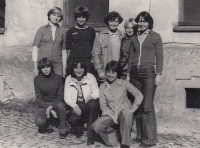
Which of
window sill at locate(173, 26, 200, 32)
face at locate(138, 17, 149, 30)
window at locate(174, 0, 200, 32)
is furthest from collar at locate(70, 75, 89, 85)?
window at locate(174, 0, 200, 32)

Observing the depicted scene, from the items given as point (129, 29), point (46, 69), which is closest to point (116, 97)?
point (129, 29)

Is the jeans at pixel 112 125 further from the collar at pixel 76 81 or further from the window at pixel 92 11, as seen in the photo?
the window at pixel 92 11

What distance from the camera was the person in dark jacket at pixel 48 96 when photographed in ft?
14.9

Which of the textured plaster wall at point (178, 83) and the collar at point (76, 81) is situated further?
the textured plaster wall at point (178, 83)

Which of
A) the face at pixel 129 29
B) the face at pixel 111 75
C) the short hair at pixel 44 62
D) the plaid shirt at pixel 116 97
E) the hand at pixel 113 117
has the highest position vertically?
the face at pixel 129 29

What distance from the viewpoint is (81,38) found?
4715 millimetres

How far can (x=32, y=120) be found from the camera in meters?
5.31

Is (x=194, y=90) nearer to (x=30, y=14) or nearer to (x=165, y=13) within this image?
(x=165, y=13)

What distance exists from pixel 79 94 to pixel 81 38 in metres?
0.91

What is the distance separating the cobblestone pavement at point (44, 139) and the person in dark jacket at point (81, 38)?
1116 mm

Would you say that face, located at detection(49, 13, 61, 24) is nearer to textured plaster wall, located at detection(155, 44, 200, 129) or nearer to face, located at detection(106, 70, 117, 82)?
face, located at detection(106, 70, 117, 82)

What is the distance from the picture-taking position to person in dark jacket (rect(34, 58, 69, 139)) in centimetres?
453

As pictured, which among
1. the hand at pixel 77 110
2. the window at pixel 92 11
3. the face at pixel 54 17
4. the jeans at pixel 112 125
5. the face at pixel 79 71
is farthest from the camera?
the window at pixel 92 11

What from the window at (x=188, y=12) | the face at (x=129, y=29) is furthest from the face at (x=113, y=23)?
the window at (x=188, y=12)
